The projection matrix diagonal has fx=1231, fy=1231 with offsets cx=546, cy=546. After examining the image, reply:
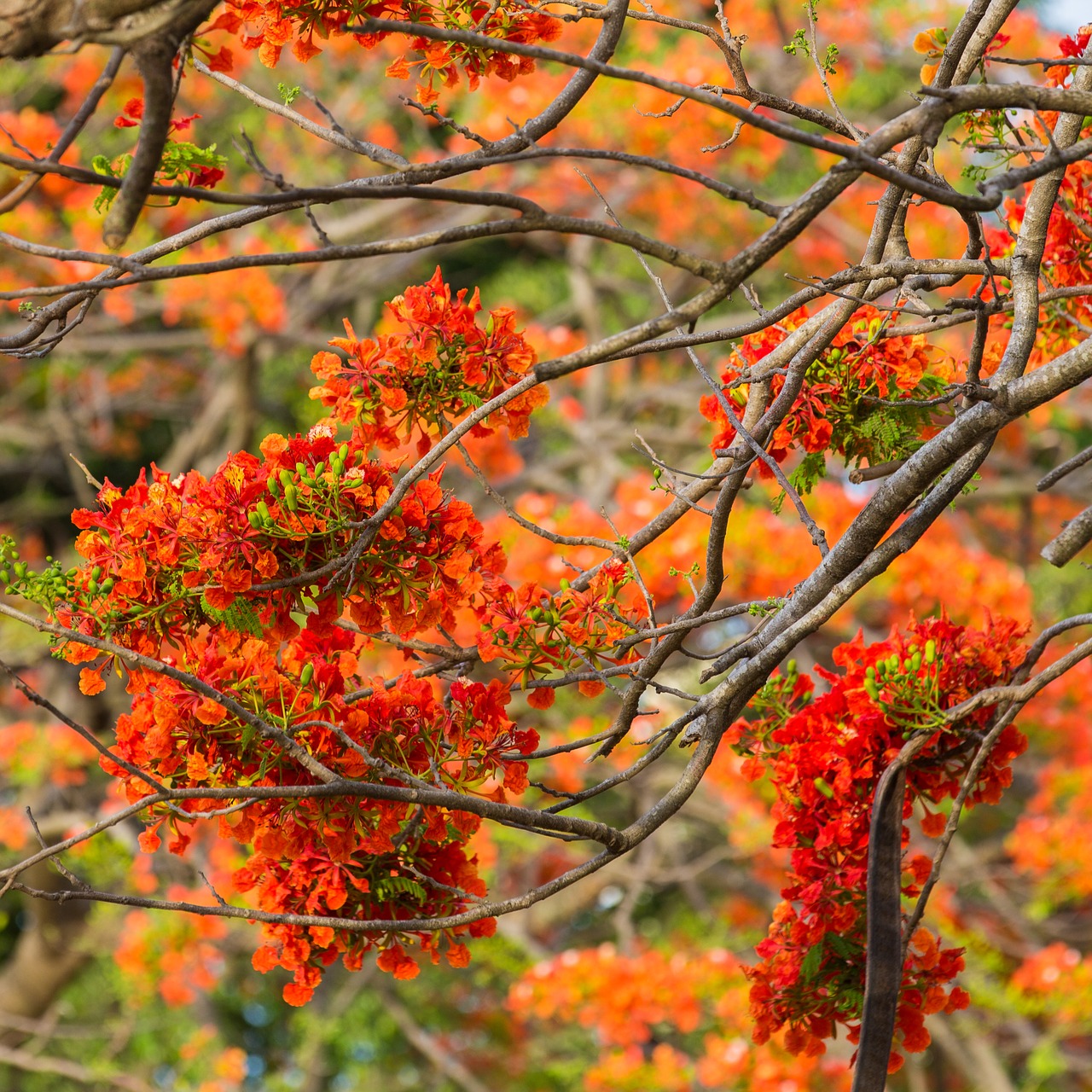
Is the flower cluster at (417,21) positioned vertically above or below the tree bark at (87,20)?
above

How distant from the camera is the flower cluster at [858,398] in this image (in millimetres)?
2121

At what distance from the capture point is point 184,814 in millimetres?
1555

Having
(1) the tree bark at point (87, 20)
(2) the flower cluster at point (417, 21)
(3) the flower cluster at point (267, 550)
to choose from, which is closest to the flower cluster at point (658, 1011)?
(3) the flower cluster at point (267, 550)

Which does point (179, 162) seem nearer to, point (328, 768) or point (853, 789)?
point (328, 768)

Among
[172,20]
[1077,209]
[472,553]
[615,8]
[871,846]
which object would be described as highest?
[615,8]

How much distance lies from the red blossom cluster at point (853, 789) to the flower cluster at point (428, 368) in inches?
28.6

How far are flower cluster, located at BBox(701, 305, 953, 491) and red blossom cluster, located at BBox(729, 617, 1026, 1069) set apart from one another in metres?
0.33

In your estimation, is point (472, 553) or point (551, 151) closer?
point (551, 151)

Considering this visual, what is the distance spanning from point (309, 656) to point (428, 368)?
504 mm

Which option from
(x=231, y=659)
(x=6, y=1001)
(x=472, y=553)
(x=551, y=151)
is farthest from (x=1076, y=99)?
(x=6, y=1001)

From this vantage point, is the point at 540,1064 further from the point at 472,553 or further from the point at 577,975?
the point at 472,553

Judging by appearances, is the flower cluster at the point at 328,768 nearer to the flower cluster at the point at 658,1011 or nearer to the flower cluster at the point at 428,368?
the flower cluster at the point at 428,368

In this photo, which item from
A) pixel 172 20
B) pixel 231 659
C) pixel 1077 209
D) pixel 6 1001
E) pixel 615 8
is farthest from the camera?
pixel 6 1001

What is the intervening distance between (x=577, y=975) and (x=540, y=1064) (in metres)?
2.74
